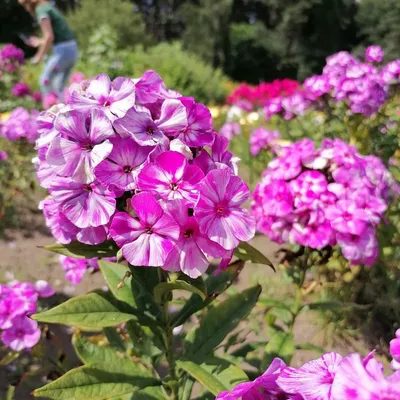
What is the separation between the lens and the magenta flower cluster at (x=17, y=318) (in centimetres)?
208

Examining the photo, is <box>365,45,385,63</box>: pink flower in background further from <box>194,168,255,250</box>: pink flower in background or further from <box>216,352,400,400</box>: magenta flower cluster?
<box>216,352,400,400</box>: magenta flower cluster

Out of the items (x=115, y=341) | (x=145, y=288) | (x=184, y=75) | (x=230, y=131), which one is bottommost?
(x=184, y=75)

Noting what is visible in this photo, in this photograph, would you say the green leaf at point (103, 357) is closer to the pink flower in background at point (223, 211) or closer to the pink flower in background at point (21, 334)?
the pink flower in background at point (21, 334)

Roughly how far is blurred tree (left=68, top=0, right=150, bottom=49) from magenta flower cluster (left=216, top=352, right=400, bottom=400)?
16286mm

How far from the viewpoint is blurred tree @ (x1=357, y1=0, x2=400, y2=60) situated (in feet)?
67.1

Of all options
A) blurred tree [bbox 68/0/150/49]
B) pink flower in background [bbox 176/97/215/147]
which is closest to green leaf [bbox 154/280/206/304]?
pink flower in background [bbox 176/97/215/147]

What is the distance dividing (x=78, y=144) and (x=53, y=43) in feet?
19.7

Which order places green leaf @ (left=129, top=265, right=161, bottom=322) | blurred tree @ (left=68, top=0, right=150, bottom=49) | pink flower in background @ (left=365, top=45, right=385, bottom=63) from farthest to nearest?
1. blurred tree @ (left=68, top=0, right=150, bottom=49)
2. pink flower in background @ (left=365, top=45, right=385, bottom=63)
3. green leaf @ (left=129, top=265, right=161, bottom=322)

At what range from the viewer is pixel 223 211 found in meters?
1.18

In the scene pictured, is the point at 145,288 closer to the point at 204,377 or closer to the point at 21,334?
the point at 204,377

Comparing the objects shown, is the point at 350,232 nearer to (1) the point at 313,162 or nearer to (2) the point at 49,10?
(1) the point at 313,162

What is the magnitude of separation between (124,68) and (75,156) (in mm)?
11610

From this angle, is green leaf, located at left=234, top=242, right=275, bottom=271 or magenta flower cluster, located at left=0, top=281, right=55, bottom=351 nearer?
green leaf, located at left=234, top=242, right=275, bottom=271

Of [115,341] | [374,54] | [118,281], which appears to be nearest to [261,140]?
[374,54]
